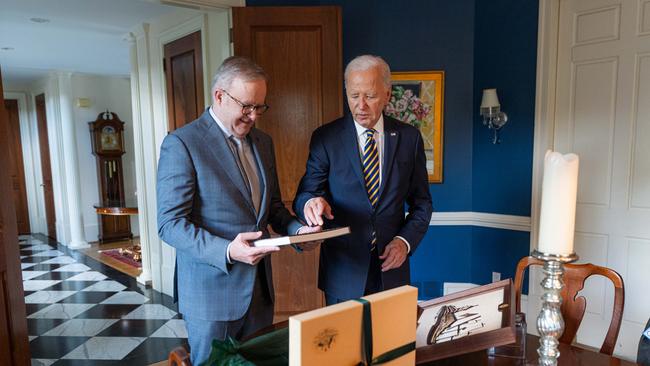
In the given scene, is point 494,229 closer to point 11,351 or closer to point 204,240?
point 204,240

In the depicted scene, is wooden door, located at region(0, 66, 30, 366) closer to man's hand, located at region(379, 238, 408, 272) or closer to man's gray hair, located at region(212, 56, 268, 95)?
man's gray hair, located at region(212, 56, 268, 95)

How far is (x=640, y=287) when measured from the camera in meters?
2.65

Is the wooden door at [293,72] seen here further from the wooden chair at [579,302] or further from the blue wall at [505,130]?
the wooden chair at [579,302]

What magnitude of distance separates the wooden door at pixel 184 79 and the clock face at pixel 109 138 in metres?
3.10

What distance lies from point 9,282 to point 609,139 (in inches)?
141

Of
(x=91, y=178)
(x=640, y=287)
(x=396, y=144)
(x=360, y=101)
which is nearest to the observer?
(x=360, y=101)

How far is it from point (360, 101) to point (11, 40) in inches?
Answer: 181

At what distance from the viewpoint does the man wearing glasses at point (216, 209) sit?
4.17 feet

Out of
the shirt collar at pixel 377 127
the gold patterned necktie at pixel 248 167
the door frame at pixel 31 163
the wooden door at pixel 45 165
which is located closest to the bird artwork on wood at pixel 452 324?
the gold patterned necktie at pixel 248 167

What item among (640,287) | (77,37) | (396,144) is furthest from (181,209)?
(77,37)

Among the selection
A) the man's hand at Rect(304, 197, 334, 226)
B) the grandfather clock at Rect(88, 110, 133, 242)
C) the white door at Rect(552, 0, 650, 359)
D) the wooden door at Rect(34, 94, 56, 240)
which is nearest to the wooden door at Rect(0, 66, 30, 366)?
the man's hand at Rect(304, 197, 334, 226)

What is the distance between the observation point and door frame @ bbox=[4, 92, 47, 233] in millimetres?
7008

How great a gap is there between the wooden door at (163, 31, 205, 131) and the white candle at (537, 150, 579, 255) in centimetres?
302

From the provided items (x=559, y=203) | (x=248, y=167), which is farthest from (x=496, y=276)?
(x=559, y=203)
